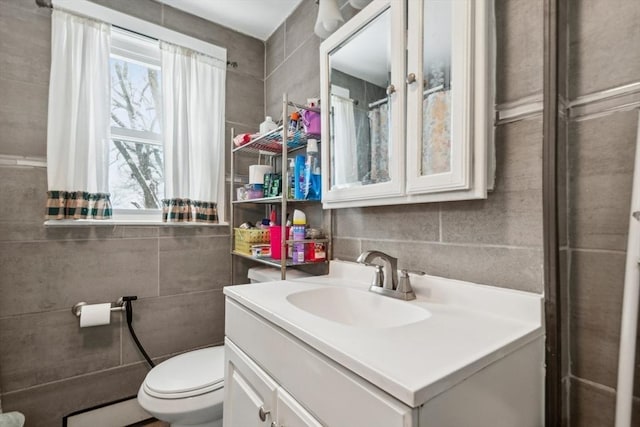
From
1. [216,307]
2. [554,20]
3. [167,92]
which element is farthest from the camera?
[216,307]

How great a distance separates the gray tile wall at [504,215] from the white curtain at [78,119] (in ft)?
4.78

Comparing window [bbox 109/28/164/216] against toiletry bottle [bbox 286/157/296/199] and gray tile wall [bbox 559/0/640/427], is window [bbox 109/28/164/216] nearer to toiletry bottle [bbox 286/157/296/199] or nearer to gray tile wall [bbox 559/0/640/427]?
toiletry bottle [bbox 286/157/296/199]

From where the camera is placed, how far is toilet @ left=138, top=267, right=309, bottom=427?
1172 millimetres

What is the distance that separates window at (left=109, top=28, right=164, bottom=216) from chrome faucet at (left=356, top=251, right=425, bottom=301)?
1361mm

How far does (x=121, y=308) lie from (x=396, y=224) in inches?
57.8

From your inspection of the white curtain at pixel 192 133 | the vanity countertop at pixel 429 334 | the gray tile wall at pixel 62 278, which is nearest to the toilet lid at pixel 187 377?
the gray tile wall at pixel 62 278

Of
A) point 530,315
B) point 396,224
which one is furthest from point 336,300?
point 530,315

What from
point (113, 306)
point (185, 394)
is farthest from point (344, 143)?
point (113, 306)

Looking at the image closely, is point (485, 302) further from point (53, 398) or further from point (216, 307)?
point (53, 398)

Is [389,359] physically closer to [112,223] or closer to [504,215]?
[504,215]

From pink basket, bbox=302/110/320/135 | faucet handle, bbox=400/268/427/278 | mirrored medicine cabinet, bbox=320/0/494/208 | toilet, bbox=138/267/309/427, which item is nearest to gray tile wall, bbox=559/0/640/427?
mirrored medicine cabinet, bbox=320/0/494/208

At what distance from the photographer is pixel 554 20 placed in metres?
0.71

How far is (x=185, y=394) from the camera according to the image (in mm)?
1198

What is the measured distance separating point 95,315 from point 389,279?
143 cm
